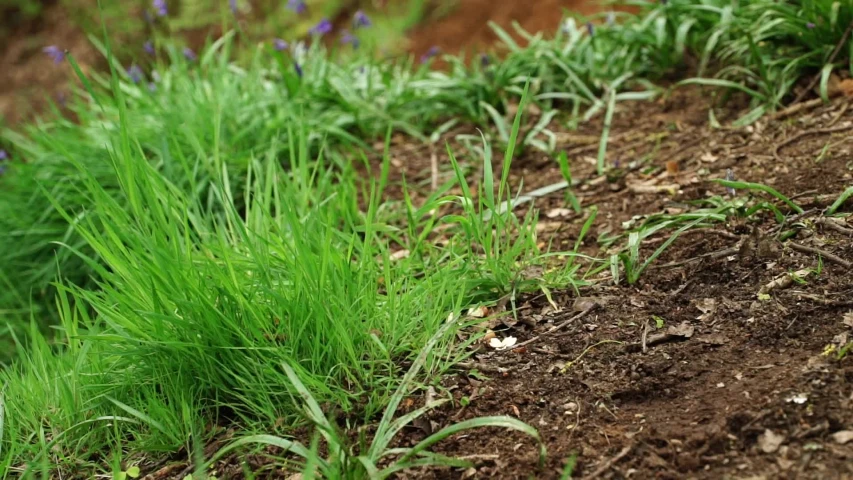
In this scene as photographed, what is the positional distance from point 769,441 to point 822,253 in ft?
2.26

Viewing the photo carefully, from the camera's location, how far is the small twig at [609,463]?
165 centimetres

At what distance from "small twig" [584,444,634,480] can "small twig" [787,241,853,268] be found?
31.5 inches

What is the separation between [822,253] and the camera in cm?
209

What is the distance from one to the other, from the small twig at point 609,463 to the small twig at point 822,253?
31.5 inches

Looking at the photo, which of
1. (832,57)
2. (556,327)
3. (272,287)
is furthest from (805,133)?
(272,287)

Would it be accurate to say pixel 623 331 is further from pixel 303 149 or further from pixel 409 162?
pixel 409 162

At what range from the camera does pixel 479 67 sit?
3.91 metres

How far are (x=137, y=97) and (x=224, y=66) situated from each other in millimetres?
452

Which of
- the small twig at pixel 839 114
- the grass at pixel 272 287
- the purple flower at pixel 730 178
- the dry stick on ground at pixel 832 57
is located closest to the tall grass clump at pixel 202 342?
the grass at pixel 272 287

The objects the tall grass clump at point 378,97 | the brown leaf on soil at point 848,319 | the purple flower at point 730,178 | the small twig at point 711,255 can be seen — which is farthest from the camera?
the tall grass clump at point 378,97

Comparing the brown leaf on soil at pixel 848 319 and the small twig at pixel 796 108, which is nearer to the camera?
the brown leaf on soil at pixel 848 319

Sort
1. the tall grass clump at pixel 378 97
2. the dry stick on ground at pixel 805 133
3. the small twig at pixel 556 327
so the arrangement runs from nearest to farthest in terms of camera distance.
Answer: the small twig at pixel 556 327 < the dry stick on ground at pixel 805 133 < the tall grass clump at pixel 378 97

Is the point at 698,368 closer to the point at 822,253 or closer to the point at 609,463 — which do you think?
the point at 609,463

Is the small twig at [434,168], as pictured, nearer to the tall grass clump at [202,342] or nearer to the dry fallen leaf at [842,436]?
the tall grass clump at [202,342]
